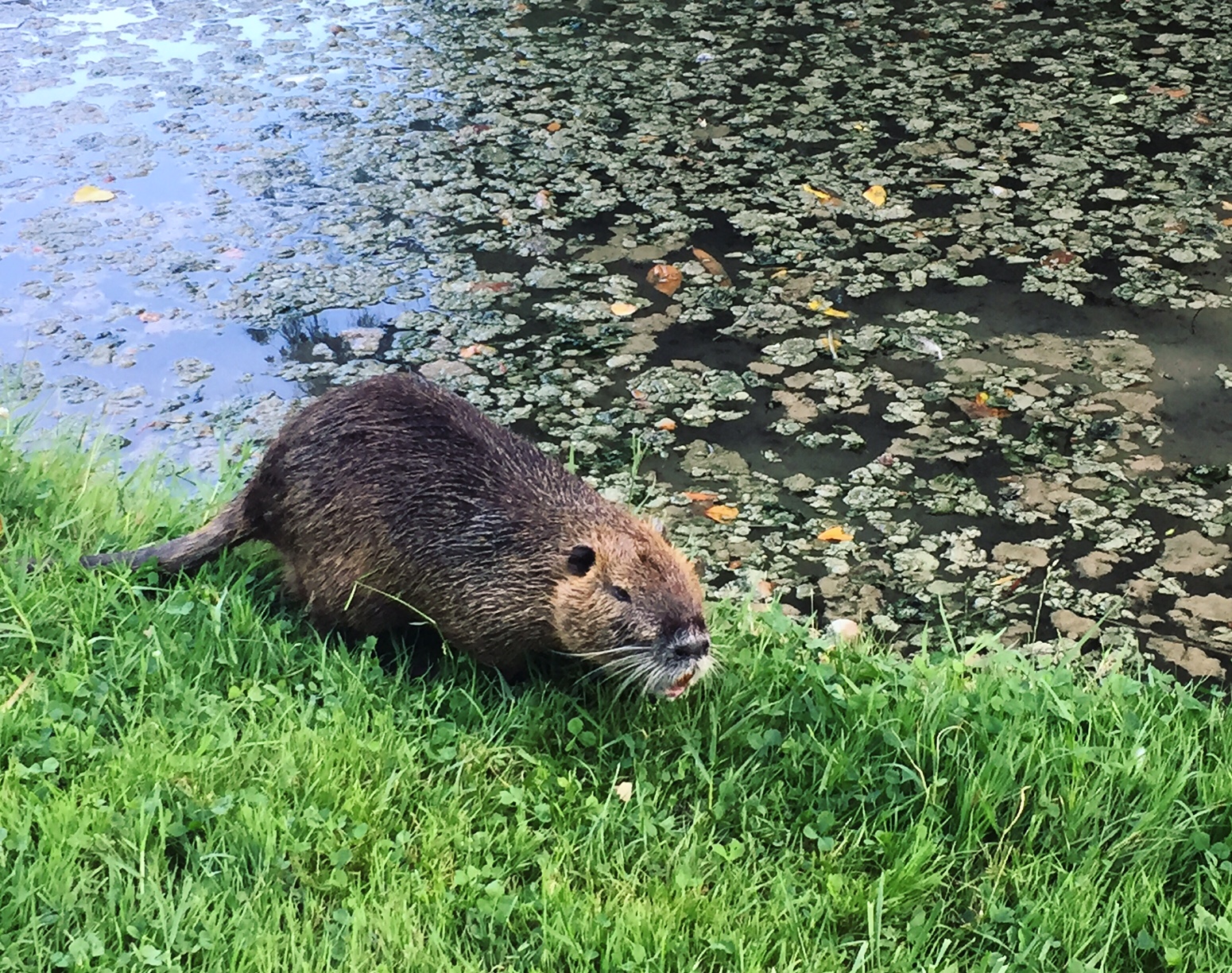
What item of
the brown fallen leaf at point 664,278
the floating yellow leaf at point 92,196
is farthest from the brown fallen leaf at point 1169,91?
the floating yellow leaf at point 92,196

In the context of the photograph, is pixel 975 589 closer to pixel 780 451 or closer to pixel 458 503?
pixel 780 451

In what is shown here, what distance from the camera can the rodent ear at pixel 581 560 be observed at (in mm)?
2738

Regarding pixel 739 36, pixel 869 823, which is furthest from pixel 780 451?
pixel 739 36

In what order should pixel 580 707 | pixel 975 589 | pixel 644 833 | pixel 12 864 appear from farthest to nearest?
1. pixel 975 589
2. pixel 580 707
3. pixel 644 833
4. pixel 12 864

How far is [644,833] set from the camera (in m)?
2.44

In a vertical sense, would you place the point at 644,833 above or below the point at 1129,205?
below

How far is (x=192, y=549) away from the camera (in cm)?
304

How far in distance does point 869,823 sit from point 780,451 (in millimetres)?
1654

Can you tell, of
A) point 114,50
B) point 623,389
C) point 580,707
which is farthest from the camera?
point 114,50

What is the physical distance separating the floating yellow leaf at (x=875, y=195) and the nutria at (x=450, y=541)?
8.99ft

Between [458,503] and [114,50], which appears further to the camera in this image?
[114,50]

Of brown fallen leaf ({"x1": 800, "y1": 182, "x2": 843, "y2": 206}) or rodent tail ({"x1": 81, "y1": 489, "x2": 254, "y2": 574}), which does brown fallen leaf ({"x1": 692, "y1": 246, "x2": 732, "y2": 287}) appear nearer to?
brown fallen leaf ({"x1": 800, "y1": 182, "x2": 843, "y2": 206})

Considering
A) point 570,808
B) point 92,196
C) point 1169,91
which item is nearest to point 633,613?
point 570,808

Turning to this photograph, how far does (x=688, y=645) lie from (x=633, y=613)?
0.14 m
